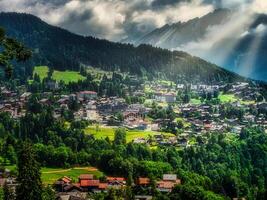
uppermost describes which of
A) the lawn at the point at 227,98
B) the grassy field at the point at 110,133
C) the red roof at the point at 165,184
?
the lawn at the point at 227,98

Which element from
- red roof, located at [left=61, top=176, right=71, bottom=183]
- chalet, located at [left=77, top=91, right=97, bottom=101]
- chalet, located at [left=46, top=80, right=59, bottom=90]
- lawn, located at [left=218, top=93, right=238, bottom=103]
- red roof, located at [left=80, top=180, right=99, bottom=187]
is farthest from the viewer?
lawn, located at [left=218, top=93, right=238, bottom=103]

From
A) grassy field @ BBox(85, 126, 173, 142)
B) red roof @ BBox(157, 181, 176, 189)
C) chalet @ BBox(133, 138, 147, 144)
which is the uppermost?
grassy field @ BBox(85, 126, 173, 142)

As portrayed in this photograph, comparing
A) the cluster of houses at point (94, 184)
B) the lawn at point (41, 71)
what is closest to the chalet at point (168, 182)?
the cluster of houses at point (94, 184)

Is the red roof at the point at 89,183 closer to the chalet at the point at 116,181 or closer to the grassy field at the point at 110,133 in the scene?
the chalet at the point at 116,181

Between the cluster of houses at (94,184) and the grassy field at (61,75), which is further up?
the grassy field at (61,75)

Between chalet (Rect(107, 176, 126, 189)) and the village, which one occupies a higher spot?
the village

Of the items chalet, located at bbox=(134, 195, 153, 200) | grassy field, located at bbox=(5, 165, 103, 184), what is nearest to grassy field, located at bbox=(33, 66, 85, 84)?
grassy field, located at bbox=(5, 165, 103, 184)

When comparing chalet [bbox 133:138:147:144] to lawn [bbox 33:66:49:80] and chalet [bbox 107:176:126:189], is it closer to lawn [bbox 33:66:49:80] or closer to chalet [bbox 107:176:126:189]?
chalet [bbox 107:176:126:189]
